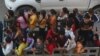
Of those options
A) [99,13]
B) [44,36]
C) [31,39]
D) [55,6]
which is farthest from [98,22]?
[31,39]

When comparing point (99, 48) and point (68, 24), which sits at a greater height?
point (68, 24)

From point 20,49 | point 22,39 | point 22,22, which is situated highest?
point 22,22

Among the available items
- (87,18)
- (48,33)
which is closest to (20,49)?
(48,33)

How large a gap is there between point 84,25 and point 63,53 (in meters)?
1.25

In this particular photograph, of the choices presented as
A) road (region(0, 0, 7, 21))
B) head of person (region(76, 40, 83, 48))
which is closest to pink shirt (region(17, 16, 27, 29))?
head of person (region(76, 40, 83, 48))

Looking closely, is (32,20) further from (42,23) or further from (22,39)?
(22,39)

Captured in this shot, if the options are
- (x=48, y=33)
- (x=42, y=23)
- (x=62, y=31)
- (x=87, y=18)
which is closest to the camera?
(x=62, y=31)

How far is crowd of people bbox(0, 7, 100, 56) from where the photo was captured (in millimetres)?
10906

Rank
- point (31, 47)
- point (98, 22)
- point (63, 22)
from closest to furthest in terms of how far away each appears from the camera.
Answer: point (31, 47) < point (63, 22) < point (98, 22)

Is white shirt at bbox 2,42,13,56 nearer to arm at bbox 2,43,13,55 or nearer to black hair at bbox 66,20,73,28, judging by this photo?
arm at bbox 2,43,13,55

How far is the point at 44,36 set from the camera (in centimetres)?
1183

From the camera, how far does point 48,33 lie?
11320 mm

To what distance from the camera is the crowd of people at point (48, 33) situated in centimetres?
1091

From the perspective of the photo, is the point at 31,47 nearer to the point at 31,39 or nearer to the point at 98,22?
the point at 31,39
